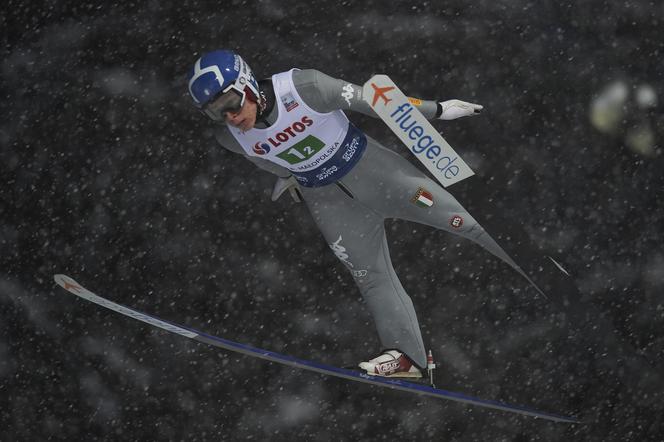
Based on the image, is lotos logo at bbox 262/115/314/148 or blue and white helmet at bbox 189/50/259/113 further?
lotos logo at bbox 262/115/314/148

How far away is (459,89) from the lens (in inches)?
243

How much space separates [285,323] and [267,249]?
0.47 meters

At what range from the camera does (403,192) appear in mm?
4938

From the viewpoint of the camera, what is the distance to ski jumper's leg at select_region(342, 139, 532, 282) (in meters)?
4.93

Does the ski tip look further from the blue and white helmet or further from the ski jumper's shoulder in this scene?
the ski jumper's shoulder

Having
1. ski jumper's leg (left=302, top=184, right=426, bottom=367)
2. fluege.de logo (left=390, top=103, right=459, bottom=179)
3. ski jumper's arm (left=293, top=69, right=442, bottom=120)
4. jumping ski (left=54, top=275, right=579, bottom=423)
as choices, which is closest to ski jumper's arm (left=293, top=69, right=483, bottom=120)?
ski jumper's arm (left=293, top=69, right=442, bottom=120)

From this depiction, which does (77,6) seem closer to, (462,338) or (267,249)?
(267,249)

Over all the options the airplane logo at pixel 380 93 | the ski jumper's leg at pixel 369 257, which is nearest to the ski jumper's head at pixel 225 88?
the airplane logo at pixel 380 93

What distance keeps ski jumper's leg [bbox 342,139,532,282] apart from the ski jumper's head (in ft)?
2.16

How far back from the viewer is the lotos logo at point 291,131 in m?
4.73

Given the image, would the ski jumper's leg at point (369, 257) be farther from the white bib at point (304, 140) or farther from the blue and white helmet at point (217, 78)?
the blue and white helmet at point (217, 78)

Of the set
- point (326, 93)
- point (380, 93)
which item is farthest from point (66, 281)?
point (380, 93)

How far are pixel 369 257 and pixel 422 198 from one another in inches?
16.5

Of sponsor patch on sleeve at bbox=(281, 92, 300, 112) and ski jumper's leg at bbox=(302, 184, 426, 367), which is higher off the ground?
sponsor patch on sleeve at bbox=(281, 92, 300, 112)
